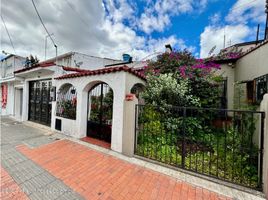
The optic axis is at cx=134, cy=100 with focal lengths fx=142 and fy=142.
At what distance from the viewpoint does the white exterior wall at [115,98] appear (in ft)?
17.2

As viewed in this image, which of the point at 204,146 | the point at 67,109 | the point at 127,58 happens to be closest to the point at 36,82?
the point at 67,109

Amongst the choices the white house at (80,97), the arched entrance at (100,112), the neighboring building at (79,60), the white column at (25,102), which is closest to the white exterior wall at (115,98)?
the white house at (80,97)

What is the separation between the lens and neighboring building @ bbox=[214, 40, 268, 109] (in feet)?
16.7

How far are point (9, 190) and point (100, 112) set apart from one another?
166 inches

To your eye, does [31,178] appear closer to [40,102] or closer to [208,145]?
[208,145]

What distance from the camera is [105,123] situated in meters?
6.78

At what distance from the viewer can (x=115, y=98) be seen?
541 centimetres

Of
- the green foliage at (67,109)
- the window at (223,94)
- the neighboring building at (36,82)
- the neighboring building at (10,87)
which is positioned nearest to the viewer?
the green foliage at (67,109)

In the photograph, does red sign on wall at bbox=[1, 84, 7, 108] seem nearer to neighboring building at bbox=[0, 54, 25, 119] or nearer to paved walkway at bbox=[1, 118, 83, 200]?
neighboring building at bbox=[0, 54, 25, 119]

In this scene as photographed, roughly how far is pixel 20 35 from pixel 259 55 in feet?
46.6

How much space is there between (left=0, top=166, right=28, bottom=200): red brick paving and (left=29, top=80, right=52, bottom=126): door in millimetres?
6140

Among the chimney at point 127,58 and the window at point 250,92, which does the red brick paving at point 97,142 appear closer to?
the window at point 250,92

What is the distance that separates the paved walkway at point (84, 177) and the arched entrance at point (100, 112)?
1379 millimetres

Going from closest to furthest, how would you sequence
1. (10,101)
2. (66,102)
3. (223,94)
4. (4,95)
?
1. (66,102)
2. (223,94)
3. (10,101)
4. (4,95)
